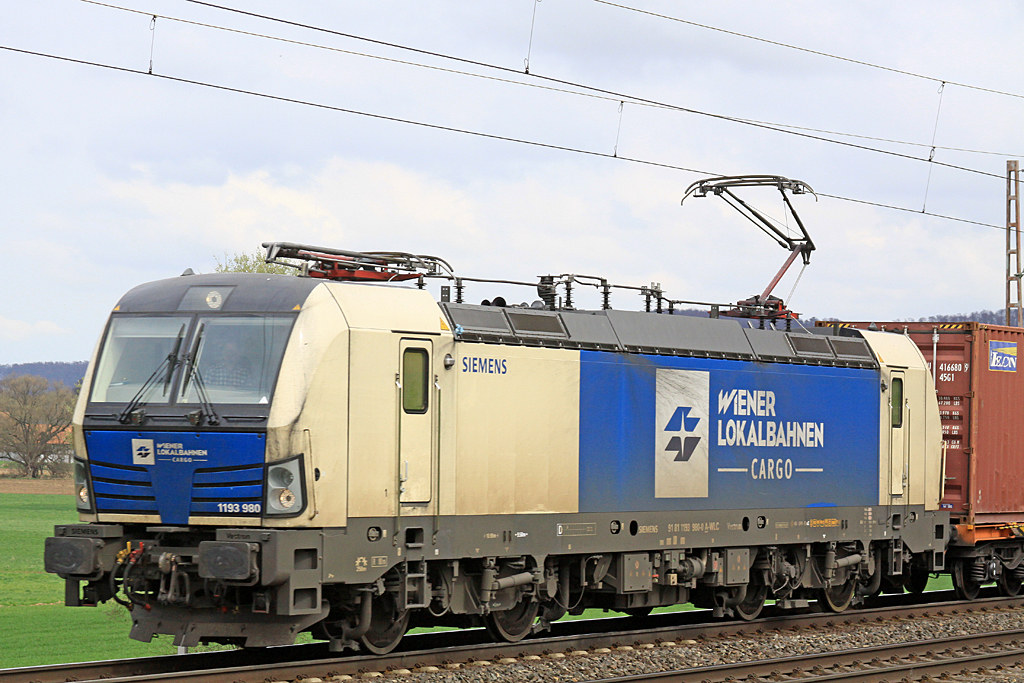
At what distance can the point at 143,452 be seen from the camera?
37.0 ft

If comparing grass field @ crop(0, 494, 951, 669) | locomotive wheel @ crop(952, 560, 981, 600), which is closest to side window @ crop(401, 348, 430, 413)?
grass field @ crop(0, 494, 951, 669)

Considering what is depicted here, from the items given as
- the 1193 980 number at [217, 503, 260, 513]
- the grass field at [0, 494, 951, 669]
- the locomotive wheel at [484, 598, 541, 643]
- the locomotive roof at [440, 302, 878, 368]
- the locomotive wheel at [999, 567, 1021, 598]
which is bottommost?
the grass field at [0, 494, 951, 669]

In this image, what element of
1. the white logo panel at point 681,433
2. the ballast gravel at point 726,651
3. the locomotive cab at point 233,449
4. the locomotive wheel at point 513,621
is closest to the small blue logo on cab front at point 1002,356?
the ballast gravel at point 726,651

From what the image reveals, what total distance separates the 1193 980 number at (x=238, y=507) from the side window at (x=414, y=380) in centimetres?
176

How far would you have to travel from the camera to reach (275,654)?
12.5 m

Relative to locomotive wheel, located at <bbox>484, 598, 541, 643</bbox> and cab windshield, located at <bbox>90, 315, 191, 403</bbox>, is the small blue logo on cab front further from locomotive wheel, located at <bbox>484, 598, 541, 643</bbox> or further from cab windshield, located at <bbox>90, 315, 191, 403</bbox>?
cab windshield, located at <bbox>90, 315, 191, 403</bbox>

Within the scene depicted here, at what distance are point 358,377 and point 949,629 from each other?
9260 millimetres

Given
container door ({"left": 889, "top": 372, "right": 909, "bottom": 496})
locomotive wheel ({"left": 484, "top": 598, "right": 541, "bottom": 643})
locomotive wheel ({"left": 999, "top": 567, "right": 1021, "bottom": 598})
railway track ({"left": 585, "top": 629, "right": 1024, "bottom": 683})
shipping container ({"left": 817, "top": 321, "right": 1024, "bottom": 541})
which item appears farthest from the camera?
locomotive wheel ({"left": 999, "top": 567, "right": 1021, "bottom": 598})

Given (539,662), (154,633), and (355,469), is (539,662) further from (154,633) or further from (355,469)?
(154,633)

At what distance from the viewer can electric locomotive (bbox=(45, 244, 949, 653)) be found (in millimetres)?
10969

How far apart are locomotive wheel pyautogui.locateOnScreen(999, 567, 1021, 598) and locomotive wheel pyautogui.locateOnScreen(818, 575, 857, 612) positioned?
395cm

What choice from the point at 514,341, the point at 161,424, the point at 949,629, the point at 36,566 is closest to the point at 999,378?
the point at 949,629

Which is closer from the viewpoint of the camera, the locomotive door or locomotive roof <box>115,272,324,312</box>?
locomotive roof <box>115,272,324,312</box>

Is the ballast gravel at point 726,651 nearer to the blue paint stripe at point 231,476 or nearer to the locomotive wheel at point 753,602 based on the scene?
the locomotive wheel at point 753,602
